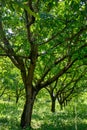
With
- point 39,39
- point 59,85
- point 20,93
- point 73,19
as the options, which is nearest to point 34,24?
point 39,39

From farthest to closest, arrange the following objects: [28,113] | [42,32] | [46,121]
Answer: [46,121], [28,113], [42,32]

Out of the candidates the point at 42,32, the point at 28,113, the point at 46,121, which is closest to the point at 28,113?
the point at 28,113

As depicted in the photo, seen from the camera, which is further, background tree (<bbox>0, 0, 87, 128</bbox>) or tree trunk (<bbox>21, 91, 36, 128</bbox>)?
tree trunk (<bbox>21, 91, 36, 128</bbox>)

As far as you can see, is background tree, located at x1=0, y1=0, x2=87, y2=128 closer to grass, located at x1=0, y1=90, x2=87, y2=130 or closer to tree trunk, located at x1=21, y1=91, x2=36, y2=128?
tree trunk, located at x1=21, y1=91, x2=36, y2=128

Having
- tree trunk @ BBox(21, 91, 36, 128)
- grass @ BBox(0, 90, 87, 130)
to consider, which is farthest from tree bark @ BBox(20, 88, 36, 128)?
grass @ BBox(0, 90, 87, 130)

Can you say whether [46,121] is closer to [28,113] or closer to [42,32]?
[28,113]

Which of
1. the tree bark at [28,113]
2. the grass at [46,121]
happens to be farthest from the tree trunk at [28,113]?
the grass at [46,121]

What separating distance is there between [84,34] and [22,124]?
15.5ft

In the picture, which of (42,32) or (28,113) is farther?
(28,113)

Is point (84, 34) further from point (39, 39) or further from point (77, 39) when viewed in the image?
point (39, 39)

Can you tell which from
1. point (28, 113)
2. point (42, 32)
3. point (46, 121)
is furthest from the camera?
point (46, 121)

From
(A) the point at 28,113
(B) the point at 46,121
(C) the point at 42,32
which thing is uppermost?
(C) the point at 42,32

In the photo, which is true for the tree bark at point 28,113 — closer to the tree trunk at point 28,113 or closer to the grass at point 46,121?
the tree trunk at point 28,113

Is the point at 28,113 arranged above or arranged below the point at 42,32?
below
